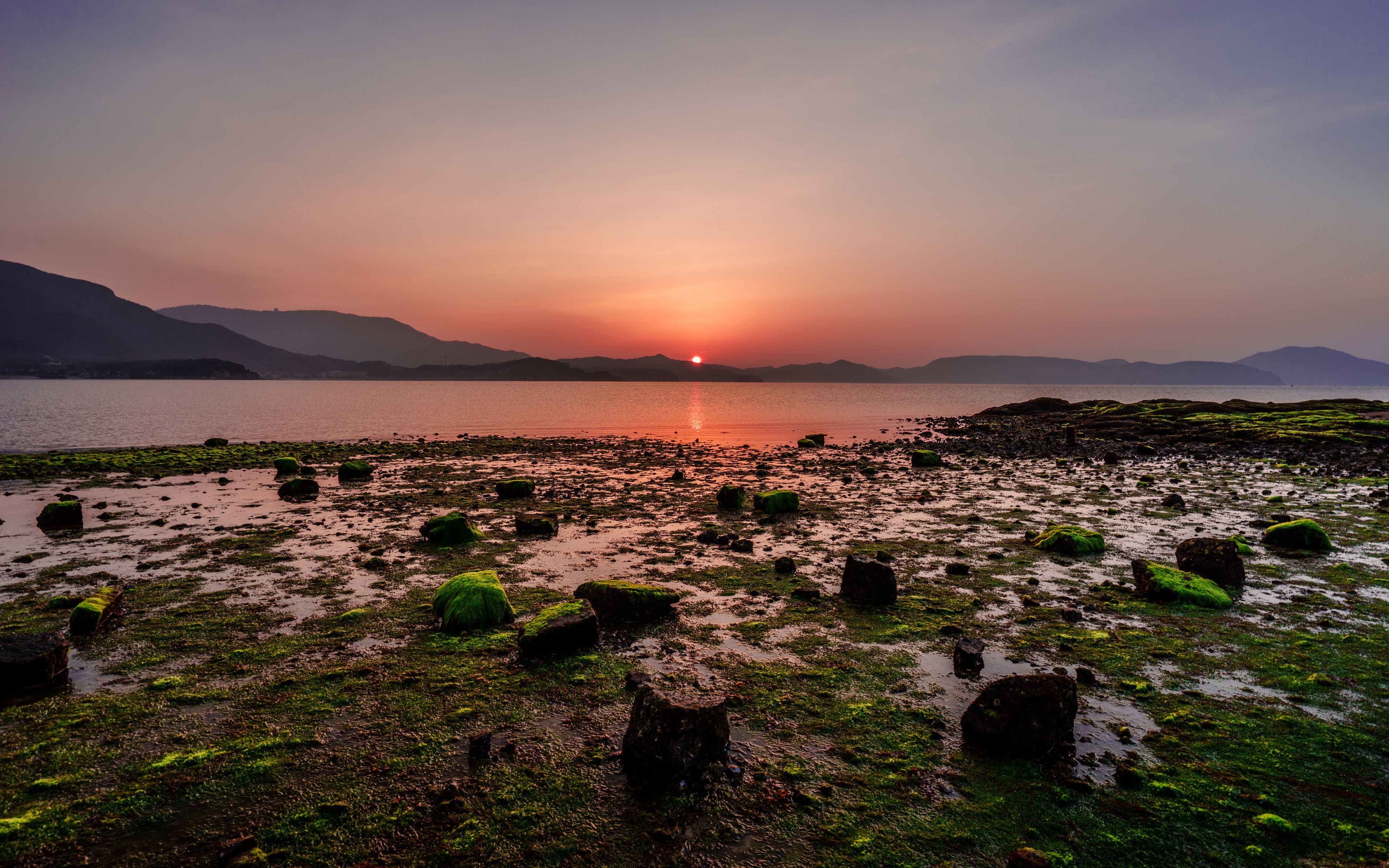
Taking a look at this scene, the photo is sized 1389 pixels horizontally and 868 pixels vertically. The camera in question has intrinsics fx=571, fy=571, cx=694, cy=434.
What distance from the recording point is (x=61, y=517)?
17625mm

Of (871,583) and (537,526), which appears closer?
(871,583)

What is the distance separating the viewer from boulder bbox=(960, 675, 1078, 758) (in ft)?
22.2

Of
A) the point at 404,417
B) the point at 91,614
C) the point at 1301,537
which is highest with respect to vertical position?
the point at 404,417

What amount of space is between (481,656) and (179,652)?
5008 millimetres

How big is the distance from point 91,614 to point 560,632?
838 cm

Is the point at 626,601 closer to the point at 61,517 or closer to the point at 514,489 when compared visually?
the point at 514,489

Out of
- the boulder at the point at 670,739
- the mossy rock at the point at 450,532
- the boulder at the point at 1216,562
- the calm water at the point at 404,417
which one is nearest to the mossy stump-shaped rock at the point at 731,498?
the mossy rock at the point at 450,532

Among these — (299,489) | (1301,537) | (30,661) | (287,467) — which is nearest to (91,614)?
(30,661)

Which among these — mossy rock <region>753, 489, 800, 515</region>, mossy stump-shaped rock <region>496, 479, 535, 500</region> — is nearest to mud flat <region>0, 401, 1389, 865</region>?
mossy rock <region>753, 489, 800, 515</region>

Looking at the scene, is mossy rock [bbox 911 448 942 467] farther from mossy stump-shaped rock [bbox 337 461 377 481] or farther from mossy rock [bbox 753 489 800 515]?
mossy stump-shaped rock [bbox 337 461 377 481]

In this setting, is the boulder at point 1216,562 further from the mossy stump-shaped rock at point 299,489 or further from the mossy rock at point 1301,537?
the mossy stump-shaped rock at point 299,489

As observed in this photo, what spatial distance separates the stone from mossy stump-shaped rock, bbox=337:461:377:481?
83.4 feet

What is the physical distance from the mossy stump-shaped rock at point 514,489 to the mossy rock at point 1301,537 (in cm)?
2393

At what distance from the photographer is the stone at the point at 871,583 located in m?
11.6
